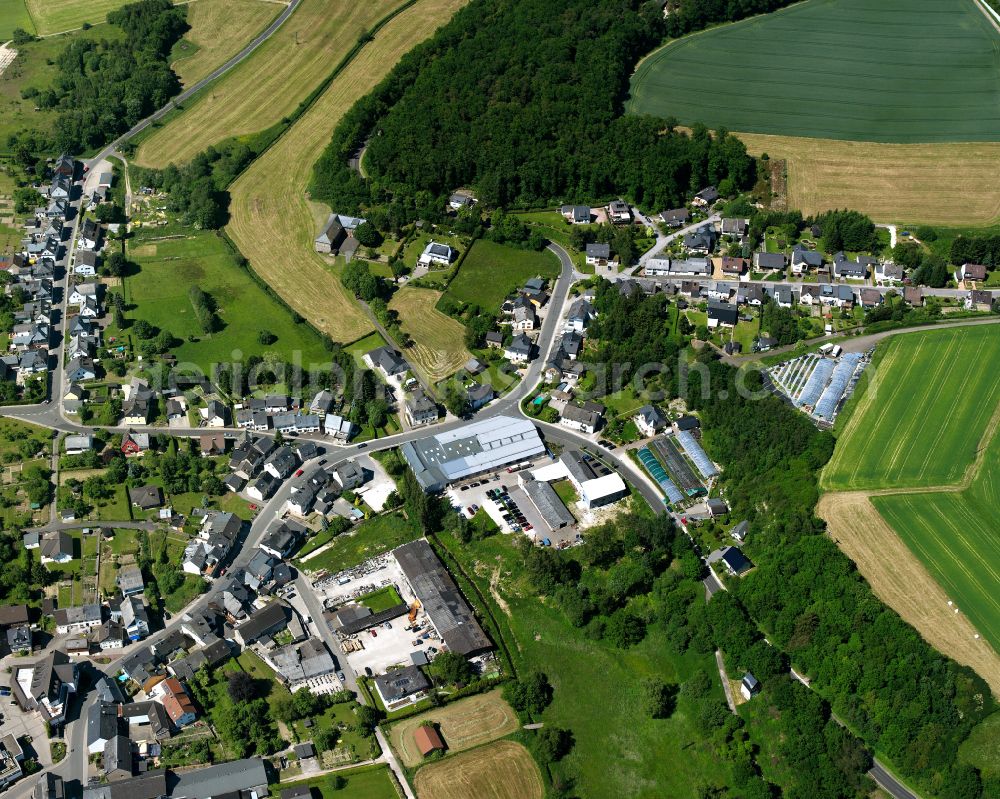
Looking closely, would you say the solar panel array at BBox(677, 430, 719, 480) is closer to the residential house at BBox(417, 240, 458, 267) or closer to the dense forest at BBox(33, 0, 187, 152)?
the residential house at BBox(417, 240, 458, 267)

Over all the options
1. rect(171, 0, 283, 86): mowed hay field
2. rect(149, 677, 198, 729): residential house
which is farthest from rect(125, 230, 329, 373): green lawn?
rect(171, 0, 283, 86): mowed hay field

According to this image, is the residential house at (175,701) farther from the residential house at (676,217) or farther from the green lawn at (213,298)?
the residential house at (676,217)

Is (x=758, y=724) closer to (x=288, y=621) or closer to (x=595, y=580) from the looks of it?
(x=595, y=580)

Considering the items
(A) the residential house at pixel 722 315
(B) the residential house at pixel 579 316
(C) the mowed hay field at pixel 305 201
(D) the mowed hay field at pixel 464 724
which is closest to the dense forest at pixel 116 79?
(C) the mowed hay field at pixel 305 201

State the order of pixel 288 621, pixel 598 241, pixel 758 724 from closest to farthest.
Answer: pixel 758 724, pixel 288 621, pixel 598 241

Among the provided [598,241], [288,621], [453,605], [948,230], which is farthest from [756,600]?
[948,230]

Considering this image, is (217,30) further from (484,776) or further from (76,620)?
(484,776)
